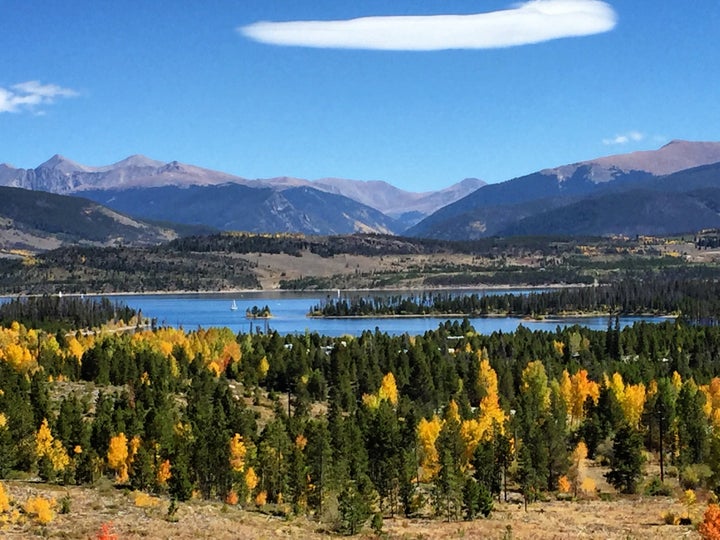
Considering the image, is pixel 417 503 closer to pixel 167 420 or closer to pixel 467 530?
pixel 467 530

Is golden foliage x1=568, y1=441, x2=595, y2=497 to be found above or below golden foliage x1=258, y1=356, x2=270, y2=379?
below

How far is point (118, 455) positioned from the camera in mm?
94750

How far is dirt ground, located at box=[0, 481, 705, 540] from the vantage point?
60250 millimetres

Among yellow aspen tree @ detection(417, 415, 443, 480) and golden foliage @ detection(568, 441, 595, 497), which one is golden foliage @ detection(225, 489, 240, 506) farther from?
golden foliage @ detection(568, 441, 595, 497)

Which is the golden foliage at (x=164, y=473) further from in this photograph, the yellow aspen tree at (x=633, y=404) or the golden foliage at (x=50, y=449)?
the yellow aspen tree at (x=633, y=404)

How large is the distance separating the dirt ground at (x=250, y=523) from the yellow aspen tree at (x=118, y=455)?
13.0 metres

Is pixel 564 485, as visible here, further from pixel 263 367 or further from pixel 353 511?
pixel 263 367

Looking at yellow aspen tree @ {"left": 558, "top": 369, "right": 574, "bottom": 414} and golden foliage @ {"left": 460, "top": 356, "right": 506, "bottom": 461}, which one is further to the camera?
yellow aspen tree @ {"left": 558, "top": 369, "right": 574, "bottom": 414}

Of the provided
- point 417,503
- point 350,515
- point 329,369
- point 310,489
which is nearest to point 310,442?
point 310,489

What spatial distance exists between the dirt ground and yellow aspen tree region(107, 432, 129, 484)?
12993 millimetres

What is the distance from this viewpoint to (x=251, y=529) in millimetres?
65500

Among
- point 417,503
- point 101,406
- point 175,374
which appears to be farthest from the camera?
point 175,374

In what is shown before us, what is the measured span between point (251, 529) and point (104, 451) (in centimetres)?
3490

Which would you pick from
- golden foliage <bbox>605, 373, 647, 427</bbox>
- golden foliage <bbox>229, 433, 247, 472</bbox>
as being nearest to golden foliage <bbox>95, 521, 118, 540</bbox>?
golden foliage <bbox>229, 433, 247, 472</bbox>
